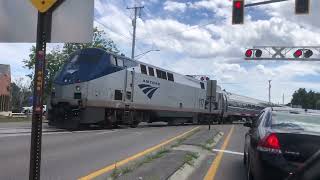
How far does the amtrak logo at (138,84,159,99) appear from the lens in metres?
33.2

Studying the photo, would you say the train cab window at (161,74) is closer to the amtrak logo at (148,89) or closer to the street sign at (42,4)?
the amtrak logo at (148,89)

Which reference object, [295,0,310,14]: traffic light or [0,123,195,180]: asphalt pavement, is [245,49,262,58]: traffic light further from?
[0,123,195,180]: asphalt pavement

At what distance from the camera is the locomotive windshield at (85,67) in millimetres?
27188

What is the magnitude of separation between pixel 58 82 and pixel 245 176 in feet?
57.4

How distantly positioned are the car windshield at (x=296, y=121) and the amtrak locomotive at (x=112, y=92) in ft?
58.9

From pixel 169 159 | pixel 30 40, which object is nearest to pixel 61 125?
pixel 169 159

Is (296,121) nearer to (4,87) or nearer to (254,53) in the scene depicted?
(254,53)

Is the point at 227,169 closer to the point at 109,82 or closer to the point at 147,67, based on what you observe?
the point at 109,82

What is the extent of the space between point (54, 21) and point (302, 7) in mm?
16145

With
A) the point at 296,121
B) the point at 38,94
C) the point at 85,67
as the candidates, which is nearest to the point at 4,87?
the point at 85,67

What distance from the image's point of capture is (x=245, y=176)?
11609 mm

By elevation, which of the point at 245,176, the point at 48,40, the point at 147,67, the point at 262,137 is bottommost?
the point at 245,176

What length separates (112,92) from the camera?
29109mm

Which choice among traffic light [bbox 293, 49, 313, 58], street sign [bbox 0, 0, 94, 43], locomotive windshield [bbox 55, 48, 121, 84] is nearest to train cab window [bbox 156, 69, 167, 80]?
locomotive windshield [bbox 55, 48, 121, 84]
